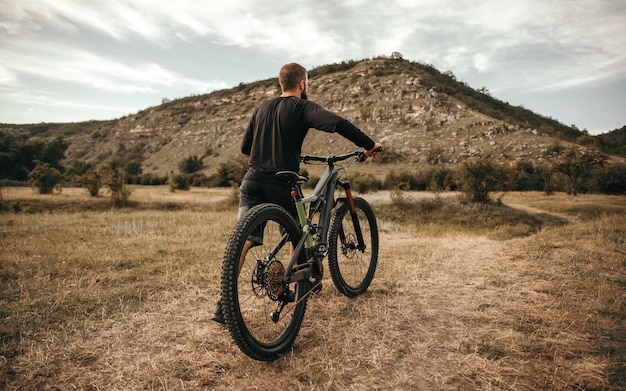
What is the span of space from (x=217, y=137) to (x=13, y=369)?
52.5 metres

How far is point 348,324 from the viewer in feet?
11.3

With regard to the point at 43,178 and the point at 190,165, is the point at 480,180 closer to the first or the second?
the point at 43,178

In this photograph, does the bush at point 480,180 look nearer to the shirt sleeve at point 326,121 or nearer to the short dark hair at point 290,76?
the shirt sleeve at point 326,121

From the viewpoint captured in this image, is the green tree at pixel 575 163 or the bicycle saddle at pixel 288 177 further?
the green tree at pixel 575 163

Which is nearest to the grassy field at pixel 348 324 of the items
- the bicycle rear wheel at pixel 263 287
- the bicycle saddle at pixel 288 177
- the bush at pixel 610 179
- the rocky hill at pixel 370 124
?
the bicycle rear wheel at pixel 263 287

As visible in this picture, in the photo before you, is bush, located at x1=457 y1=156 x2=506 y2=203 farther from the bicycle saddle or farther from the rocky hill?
the bicycle saddle

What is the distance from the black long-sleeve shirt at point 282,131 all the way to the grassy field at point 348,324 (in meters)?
1.61

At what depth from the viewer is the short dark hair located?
343 centimetres

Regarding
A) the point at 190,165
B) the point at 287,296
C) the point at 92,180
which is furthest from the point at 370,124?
the point at 287,296

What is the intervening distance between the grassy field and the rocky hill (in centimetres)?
2548

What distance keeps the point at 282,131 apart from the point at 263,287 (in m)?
1.45


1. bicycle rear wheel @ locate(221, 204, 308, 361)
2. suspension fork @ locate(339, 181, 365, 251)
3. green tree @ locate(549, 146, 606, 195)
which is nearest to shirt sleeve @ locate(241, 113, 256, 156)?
bicycle rear wheel @ locate(221, 204, 308, 361)

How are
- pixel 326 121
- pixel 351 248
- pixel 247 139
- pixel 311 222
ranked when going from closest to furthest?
1. pixel 326 121
2. pixel 311 222
3. pixel 247 139
4. pixel 351 248

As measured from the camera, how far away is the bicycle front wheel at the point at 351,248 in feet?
12.9
